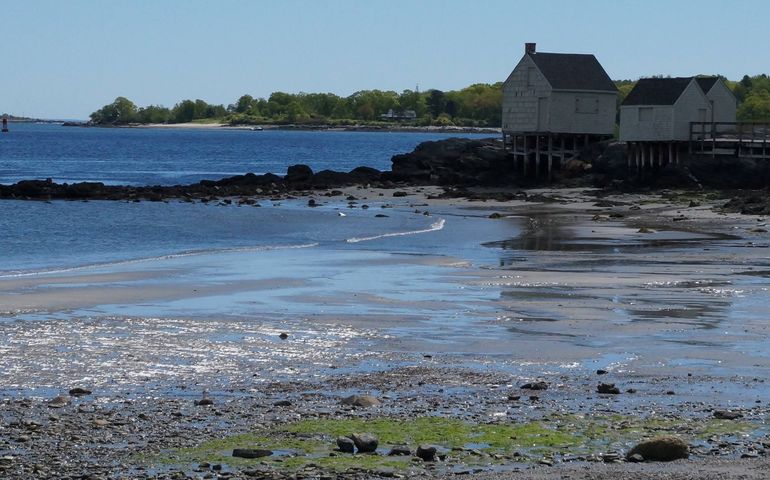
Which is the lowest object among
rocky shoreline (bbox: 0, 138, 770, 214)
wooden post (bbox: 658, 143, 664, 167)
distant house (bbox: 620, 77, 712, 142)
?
rocky shoreline (bbox: 0, 138, 770, 214)

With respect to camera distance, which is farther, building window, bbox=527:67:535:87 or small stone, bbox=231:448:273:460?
building window, bbox=527:67:535:87

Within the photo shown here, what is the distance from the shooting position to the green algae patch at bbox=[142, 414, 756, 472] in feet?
35.0

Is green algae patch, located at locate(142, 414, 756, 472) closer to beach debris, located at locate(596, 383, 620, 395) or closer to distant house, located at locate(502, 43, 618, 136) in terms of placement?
beach debris, located at locate(596, 383, 620, 395)

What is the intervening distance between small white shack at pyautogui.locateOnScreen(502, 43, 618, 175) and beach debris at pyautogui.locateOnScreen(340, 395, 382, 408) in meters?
50.8

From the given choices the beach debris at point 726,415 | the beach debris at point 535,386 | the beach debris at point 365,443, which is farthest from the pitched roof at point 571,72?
the beach debris at point 365,443

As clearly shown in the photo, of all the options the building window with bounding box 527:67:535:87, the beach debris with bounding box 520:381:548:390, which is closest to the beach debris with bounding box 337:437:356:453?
the beach debris with bounding box 520:381:548:390

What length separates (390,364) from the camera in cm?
1584

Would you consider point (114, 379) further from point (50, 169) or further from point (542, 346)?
point (50, 169)

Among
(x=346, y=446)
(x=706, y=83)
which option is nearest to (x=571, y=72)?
(x=706, y=83)

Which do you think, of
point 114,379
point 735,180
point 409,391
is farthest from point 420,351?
point 735,180

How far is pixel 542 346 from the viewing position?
17219mm

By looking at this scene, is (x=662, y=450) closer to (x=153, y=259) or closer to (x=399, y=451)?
(x=399, y=451)

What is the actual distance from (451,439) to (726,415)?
287 cm

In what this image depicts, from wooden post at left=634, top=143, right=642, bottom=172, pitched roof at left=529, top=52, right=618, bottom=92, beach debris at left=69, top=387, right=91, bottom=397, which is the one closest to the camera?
beach debris at left=69, top=387, right=91, bottom=397
